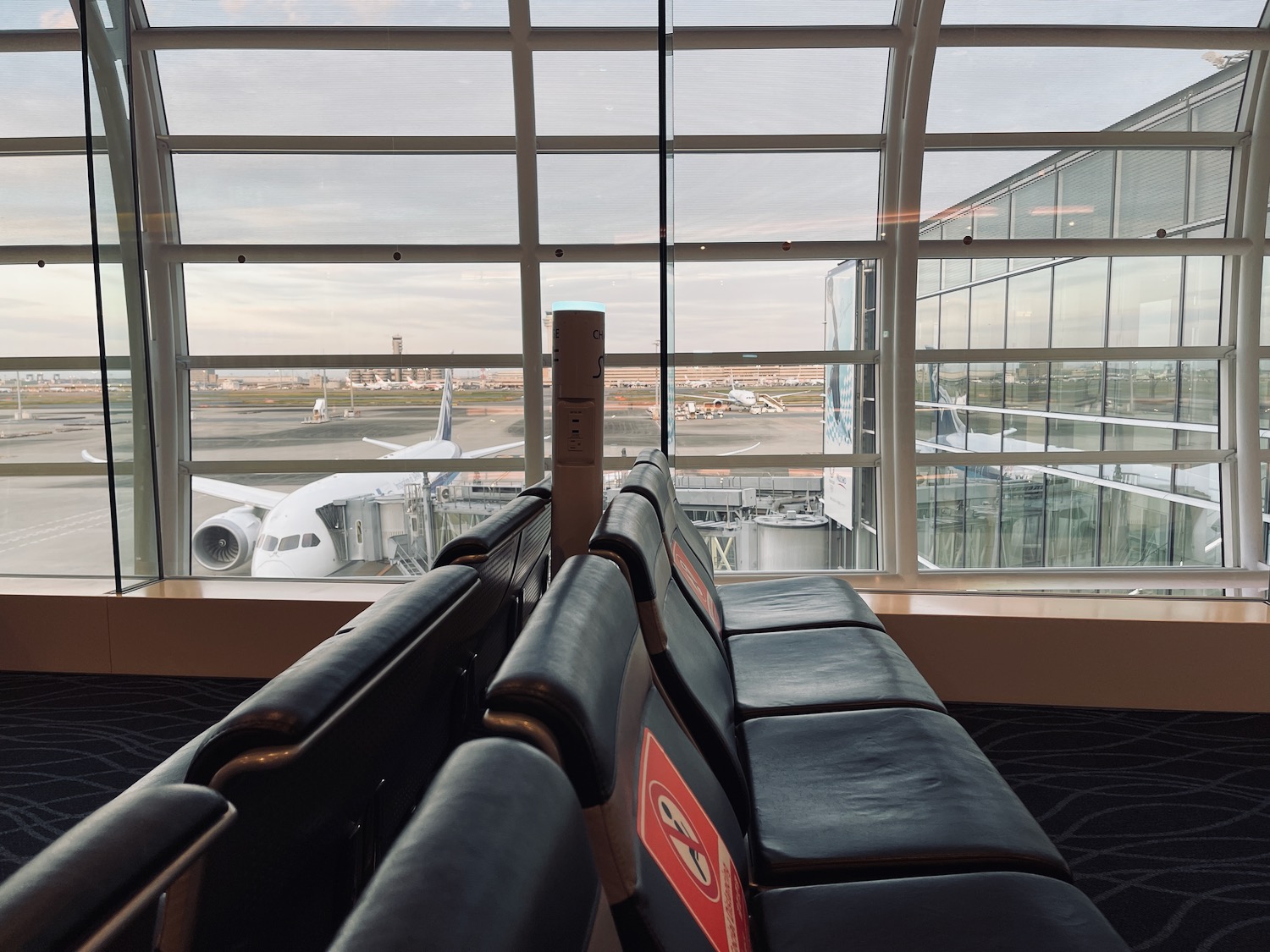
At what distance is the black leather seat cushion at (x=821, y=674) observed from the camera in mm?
2256

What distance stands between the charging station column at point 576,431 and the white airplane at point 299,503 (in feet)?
8.44

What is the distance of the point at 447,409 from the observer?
591 centimetres

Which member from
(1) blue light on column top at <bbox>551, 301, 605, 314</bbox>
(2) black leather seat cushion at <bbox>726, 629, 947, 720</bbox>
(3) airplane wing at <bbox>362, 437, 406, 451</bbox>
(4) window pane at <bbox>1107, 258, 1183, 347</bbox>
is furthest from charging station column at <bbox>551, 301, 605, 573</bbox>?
→ (4) window pane at <bbox>1107, 258, 1183, 347</bbox>

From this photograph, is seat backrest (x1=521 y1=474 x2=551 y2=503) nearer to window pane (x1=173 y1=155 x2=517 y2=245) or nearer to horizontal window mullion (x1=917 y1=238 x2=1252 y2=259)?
window pane (x1=173 y1=155 x2=517 y2=245)

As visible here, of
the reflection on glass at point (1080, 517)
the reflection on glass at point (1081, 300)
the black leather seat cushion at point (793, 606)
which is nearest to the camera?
the black leather seat cushion at point (793, 606)

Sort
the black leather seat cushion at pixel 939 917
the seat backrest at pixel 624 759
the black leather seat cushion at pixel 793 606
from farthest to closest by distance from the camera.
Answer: the black leather seat cushion at pixel 793 606 → the black leather seat cushion at pixel 939 917 → the seat backrest at pixel 624 759

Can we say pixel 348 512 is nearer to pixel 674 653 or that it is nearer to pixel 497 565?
pixel 497 565

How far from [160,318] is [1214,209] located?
6.85 metres

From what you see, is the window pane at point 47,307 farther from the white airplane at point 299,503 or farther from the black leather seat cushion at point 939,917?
the black leather seat cushion at point 939,917

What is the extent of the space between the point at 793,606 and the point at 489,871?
9.18 ft

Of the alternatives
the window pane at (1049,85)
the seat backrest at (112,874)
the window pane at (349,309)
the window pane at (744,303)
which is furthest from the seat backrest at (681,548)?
the window pane at (1049,85)

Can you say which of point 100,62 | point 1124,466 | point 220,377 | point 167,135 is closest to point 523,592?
point 100,62

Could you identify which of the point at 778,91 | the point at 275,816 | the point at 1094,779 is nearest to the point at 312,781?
the point at 275,816

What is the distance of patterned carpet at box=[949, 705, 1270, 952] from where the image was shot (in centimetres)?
217
